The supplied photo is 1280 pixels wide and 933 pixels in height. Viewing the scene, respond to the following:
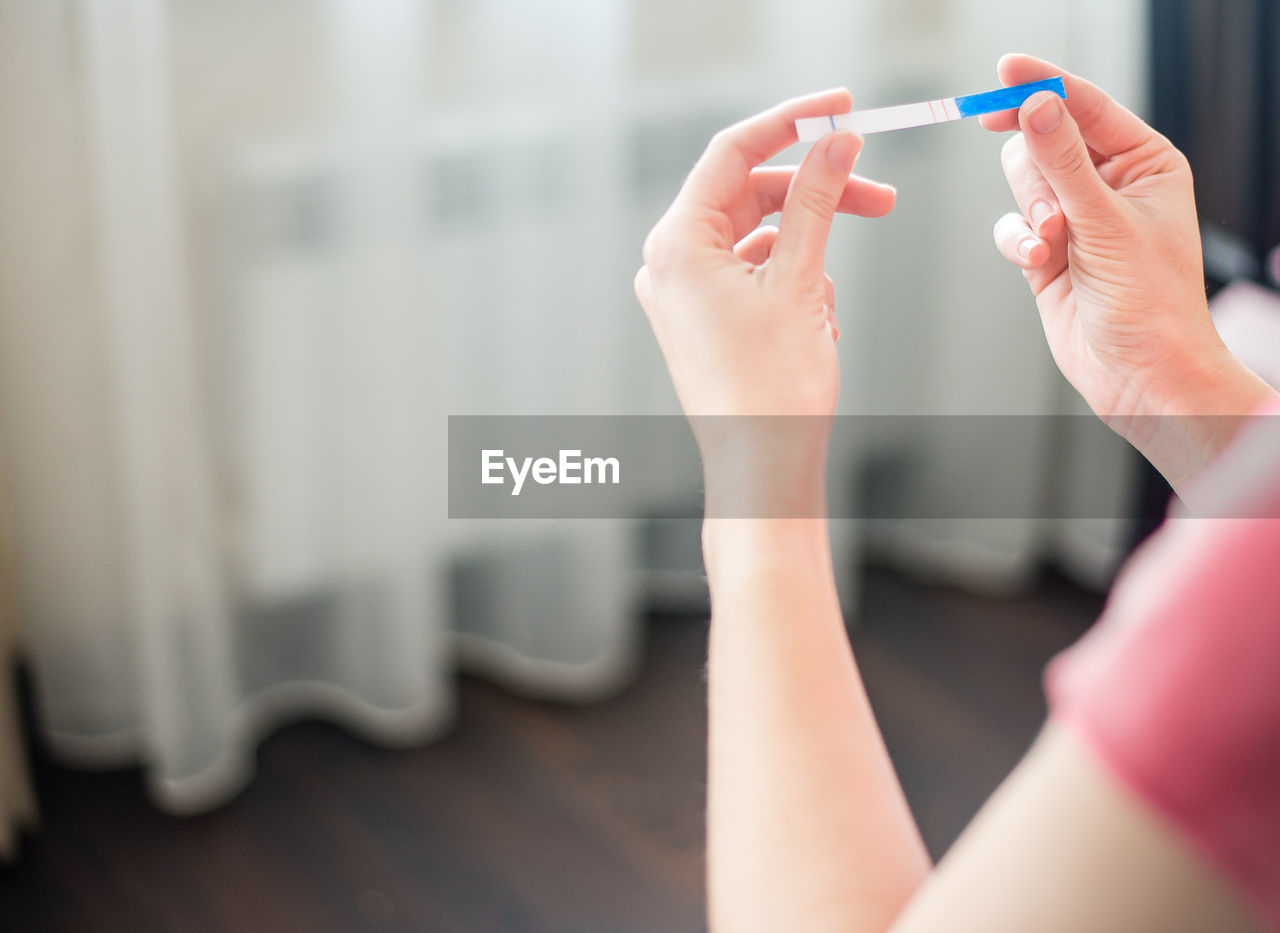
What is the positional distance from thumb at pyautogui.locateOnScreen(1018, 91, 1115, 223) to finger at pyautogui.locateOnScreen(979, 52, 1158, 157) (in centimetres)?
2

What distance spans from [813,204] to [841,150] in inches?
1.6

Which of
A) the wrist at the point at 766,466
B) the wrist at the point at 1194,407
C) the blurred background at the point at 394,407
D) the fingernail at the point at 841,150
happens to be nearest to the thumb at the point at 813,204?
the fingernail at the point at 841,150

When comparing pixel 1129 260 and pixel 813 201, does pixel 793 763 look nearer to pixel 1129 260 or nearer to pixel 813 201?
pixel 813 201

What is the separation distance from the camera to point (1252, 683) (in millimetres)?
312

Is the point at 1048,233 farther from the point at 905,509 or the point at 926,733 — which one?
the point at 905,509

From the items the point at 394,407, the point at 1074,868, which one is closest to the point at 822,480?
the point at 1074,868

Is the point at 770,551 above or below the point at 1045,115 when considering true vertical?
below

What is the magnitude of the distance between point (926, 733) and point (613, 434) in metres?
0.57

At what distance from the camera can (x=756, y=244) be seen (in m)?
0.74

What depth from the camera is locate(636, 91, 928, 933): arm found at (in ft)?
1.49

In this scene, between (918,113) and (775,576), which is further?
(918,113)

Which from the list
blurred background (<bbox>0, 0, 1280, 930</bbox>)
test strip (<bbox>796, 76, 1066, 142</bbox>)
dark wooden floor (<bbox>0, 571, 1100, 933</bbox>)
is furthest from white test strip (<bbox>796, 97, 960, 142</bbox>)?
dark wooden floor (<bbox>0, 571, 1100, 933</bbox>)

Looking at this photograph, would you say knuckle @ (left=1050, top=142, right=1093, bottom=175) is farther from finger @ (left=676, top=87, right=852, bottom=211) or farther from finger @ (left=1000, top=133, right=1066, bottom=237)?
finger @ (left=676, top=87, right=852, bottom=211)

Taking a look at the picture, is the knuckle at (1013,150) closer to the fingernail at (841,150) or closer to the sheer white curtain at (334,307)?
the fingernail at (841,150)
